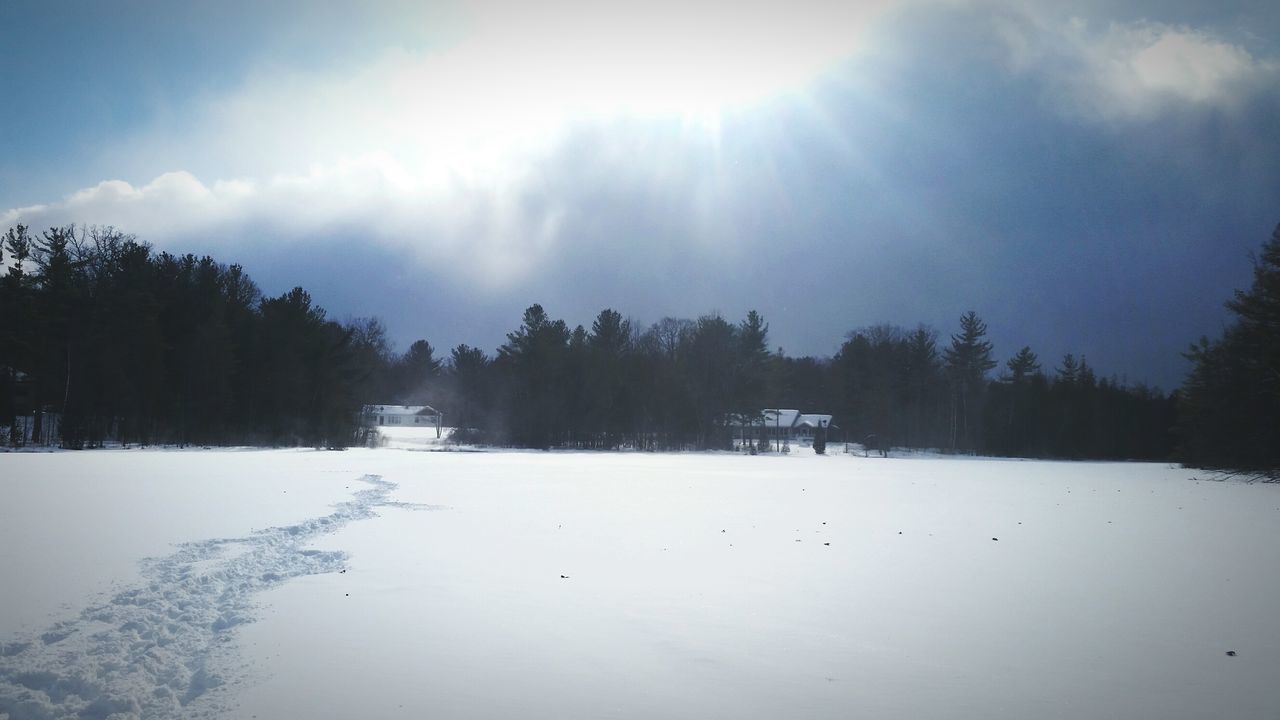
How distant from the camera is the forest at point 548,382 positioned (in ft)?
116

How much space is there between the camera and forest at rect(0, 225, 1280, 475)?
35.4 meters

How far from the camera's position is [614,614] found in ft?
20.9

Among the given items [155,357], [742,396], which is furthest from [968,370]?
[155,357]

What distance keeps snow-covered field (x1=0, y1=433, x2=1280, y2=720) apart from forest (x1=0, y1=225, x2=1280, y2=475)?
1063 inches

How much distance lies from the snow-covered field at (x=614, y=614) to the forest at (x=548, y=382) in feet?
88.6

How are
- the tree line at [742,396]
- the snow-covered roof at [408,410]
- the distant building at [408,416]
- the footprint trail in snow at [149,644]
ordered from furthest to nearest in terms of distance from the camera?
the snow-covered roof at [408,410]
the distant building at [408,416]
the tree line at [742,396]
the footprint trail in snow at [149,644]

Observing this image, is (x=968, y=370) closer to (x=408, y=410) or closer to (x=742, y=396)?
(x=742, y=396)

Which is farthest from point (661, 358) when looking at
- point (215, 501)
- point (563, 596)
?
point (563, 596)

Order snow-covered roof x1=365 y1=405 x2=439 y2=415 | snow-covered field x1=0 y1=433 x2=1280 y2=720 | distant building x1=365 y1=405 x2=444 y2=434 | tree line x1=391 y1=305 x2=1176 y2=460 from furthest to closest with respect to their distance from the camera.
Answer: snow-covered roof x1=365 y1=405 x2=439 y2=415, distant building x1=365 y1=405 x2=444 y2=434, tree line x1=391 y1=305 x2=1176 y2=460, snow-covered field x1=0 y1=433 x2=1280 y2=720

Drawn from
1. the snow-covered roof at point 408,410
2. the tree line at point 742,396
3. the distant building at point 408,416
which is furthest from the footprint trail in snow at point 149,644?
the snow-covered roof at point 408,410

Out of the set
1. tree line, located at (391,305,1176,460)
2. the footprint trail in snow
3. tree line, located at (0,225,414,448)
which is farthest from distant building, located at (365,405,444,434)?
the footprint trail in snow

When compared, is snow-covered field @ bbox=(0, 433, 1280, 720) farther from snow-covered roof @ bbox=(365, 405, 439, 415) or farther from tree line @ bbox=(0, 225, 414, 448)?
snow-covered roof @ bbox=(365, 405, 439, 415)

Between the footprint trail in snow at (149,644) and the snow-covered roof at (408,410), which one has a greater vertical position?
the snow-covered roof at (408,410)

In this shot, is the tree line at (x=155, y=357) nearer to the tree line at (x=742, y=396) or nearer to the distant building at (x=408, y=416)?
the tree line at (x=742, y=396)
